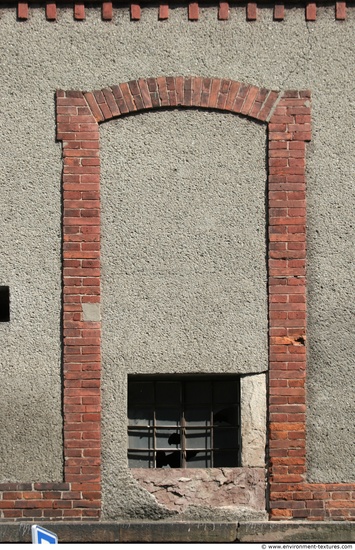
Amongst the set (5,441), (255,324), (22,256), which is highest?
(22,256)

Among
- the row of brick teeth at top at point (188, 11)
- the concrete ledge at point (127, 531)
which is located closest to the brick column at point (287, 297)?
the concrete ledge at point (127, 531)

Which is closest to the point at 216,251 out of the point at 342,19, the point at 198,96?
the point at 198,96

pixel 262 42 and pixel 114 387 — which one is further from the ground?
pixel 262 42

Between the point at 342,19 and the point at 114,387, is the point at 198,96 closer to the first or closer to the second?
the point at 342,19

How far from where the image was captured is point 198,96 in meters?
8.91

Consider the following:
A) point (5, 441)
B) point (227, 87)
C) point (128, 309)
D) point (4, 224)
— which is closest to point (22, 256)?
point (4, 224)

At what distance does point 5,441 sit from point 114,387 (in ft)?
3.19

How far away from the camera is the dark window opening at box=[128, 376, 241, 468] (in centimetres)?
891

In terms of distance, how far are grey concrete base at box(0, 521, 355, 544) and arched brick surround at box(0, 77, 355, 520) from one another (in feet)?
0.36

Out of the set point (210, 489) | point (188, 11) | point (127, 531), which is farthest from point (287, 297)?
point (188, 11)

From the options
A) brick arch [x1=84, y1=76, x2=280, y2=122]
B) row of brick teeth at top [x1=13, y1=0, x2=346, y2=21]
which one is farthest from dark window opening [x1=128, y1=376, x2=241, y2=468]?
row of brick teeth at top [x1=13, y1=0, x2=346, y2=21]

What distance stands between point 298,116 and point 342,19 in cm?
90

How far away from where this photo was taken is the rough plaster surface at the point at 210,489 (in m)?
8.71

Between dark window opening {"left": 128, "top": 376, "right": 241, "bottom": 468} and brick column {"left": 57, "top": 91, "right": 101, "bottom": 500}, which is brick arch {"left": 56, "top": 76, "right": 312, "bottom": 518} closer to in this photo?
brick column {"left": 57, "top": 91, "right": 101, "bottom": 500}
